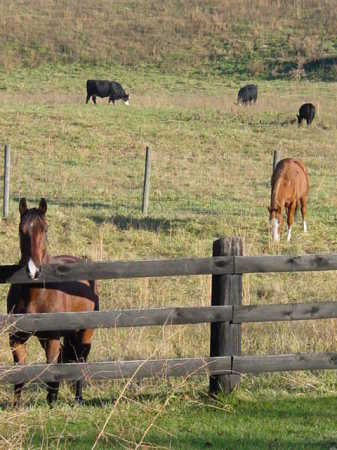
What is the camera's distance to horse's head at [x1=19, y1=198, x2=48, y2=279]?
6.52 m

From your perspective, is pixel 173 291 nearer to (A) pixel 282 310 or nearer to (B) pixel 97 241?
(B) pixel 97 241

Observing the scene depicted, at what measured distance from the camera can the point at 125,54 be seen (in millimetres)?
55125

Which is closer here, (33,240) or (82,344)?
(33,240)

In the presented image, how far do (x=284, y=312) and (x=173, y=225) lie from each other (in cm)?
988

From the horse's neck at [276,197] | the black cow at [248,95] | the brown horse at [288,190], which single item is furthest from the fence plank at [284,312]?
the black cow at [248,95]

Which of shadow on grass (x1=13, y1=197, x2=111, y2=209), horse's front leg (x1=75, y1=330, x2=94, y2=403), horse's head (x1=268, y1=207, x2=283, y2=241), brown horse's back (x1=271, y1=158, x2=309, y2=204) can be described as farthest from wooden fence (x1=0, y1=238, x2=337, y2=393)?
shadow on grass (x1=13, y1=197, x2=111, y2=209)

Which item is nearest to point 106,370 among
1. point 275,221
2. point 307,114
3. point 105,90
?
point 275,221

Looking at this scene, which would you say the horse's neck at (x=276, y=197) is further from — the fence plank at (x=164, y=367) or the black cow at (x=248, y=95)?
the black cow at (x=248, y=95)

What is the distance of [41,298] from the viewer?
22.7 feet

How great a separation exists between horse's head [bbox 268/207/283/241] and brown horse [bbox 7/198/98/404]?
345 inches

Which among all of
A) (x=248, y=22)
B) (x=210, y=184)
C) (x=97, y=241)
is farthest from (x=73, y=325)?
(x=248, y=22)

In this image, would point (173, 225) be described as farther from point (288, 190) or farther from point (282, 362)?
point (282, 362)

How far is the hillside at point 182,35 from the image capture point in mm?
52375

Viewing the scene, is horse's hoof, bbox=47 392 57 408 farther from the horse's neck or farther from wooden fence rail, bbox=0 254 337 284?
the horse's neck
